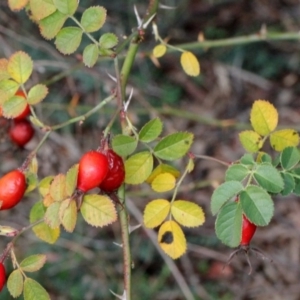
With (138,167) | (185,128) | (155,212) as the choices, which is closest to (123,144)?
(138,167)

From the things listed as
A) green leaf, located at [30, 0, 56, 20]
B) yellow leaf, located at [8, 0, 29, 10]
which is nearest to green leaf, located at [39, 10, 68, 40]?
green leaf, located at [30, 0, 56, 20]

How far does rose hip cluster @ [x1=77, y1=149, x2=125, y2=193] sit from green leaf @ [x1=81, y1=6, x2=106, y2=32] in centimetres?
33

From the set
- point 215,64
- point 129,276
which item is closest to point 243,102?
point 215,64

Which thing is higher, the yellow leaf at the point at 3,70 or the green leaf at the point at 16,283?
the yellow leaf at the point at 3,70

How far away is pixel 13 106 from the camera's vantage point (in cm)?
149

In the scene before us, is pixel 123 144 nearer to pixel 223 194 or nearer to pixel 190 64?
pixel 223 194

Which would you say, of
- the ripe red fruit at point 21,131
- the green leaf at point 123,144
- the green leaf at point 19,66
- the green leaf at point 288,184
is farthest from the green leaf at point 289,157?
the ripe red fruit at point 21,131

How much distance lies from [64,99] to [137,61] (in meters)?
0.50

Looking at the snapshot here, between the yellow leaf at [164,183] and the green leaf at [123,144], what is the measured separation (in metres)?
0.14

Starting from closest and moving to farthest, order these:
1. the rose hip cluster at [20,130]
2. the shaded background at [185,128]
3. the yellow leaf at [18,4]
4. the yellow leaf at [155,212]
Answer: the yellow leaf at [155,212] < the yellow leaf at [18,4] < the rose hip cluster at [20,130] < the shaded background at [185,128]

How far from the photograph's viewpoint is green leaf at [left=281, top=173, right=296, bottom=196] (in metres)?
1.31

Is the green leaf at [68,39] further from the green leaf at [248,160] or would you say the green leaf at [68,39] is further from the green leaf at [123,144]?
the green leaf at [248,160]

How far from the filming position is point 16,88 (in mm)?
1512

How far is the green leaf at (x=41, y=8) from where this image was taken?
4.82ft
